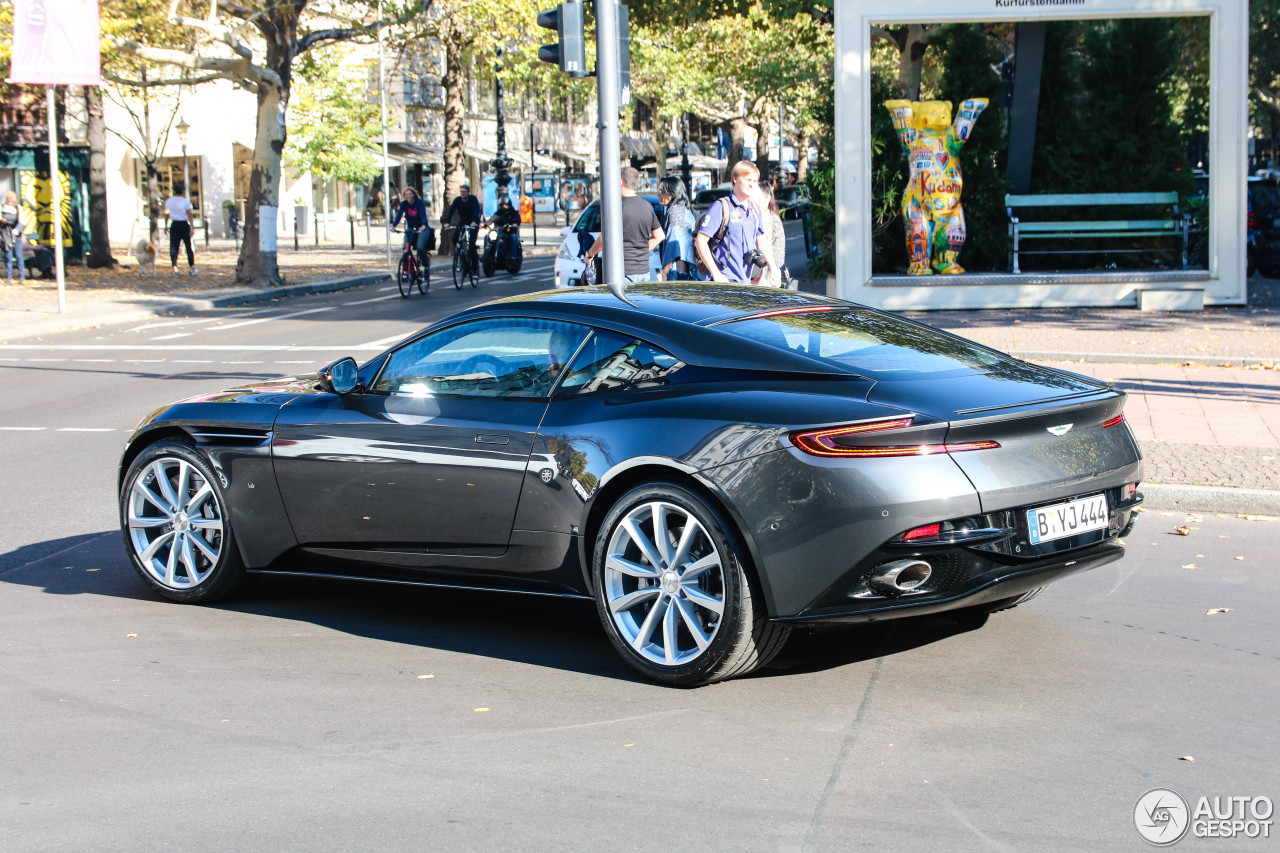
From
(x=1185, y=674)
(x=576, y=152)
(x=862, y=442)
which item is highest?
(x=576, y=152)

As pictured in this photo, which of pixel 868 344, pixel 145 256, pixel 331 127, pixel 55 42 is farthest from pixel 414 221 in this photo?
pixel 331 127

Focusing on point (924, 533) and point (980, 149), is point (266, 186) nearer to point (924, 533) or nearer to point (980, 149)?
point (980, 149)

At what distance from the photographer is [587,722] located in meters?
4.71

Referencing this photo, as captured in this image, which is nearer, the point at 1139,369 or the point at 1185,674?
the point at 1185,674

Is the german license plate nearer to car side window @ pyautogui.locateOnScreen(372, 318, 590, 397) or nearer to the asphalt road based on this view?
the asphalt road

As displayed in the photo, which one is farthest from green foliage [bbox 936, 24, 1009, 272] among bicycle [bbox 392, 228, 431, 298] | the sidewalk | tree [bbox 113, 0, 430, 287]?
tree [bbox 113, 0, 430, 287]

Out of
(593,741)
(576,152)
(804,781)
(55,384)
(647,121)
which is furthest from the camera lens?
(647,121)

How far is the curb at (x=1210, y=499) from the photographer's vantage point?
310 inches

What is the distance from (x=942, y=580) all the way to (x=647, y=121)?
99.0 meters

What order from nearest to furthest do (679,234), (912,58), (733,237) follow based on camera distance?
1. (733,237)
2. (679,234)
3. (912,58)

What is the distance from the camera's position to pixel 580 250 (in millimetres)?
18344

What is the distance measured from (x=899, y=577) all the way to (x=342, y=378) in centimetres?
255

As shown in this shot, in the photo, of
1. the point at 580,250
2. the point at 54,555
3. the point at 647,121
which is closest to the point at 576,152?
the point at 647,121

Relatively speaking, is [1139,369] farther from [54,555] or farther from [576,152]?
[576,152]
